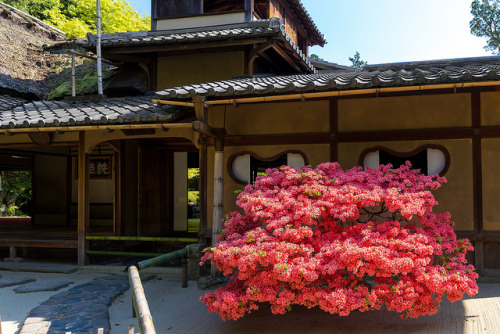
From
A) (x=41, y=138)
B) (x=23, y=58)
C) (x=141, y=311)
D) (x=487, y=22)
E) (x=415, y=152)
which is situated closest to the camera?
(x=141, y=311)

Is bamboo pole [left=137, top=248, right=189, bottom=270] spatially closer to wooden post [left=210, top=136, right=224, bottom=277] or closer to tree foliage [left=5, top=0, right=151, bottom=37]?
wooden post [left=210, top=136, right=224, bottom=277]

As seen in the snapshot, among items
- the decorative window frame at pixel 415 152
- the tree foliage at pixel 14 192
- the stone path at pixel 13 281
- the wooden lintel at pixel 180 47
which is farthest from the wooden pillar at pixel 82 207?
the tree foliage at pixel 14 192

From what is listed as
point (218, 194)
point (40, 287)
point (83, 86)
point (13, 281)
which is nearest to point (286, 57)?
point (218, 194)

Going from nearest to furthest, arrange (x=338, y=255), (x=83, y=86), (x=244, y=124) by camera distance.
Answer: (x=338, y=255) → (x=244, y=124) → (x=83, y=86)

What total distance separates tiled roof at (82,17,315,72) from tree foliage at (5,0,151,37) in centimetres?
1442

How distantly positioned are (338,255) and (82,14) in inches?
1031

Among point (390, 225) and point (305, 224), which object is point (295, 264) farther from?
point (390, 225)

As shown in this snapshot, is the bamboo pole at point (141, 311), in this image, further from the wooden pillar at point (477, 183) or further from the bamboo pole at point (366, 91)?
the wooden pillar at point (477, 183)

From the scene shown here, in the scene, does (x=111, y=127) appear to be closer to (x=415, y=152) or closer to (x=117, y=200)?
(x=117, y=200)

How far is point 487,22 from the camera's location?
21859 millimetres

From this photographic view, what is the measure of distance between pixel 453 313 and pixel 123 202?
22.5 feet

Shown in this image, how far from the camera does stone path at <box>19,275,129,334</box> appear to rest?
474 centimetres

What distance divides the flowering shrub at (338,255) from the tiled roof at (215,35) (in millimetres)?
4427

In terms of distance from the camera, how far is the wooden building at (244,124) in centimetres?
622
